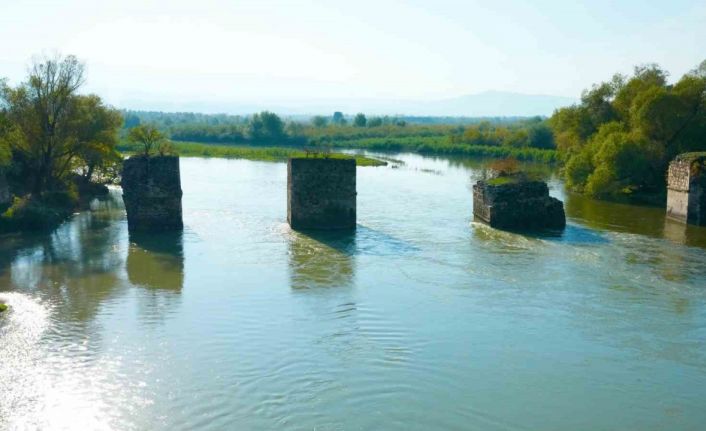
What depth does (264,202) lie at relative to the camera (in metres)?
27.6

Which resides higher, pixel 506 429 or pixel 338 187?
pixel 338 187

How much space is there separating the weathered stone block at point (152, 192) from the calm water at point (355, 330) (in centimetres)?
68

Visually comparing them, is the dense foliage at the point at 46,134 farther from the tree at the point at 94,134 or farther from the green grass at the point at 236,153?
the green grass at the point at 236,153

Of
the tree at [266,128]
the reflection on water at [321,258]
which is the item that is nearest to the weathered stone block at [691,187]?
the reflection on water at [321,258]

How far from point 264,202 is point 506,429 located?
19689 millimetres

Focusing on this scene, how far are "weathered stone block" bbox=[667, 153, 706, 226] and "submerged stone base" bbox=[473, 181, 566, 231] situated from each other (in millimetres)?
4415

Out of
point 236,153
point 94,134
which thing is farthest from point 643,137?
point 236,153

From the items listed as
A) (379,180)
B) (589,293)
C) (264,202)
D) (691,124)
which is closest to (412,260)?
(589,293)

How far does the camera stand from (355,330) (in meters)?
12.2

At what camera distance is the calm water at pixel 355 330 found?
934 centimetres

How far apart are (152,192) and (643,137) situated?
18598 millimetres

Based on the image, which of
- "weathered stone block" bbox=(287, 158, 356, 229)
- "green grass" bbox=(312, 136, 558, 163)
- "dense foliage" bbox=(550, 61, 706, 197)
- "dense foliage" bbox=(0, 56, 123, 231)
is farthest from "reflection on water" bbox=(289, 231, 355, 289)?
"green grass" bbox=(312, 136, 558, 163)

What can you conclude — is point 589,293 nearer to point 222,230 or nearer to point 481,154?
point 222,230

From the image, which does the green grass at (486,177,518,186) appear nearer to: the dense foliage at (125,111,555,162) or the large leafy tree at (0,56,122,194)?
the large leafy tree at (0,56,122,194)
